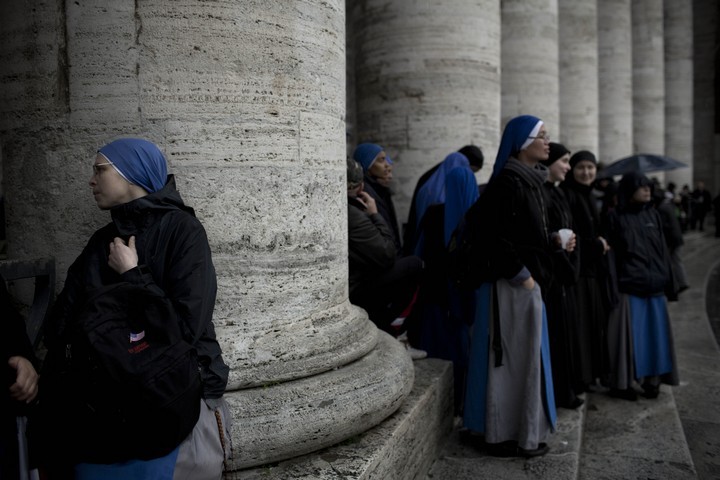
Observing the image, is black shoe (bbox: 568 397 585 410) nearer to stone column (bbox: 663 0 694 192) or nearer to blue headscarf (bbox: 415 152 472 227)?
blue headscarf (bbox: 415 152 472 227)

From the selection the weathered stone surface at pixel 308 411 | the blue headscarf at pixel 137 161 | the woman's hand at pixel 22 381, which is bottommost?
the weathered stone surface at pixel 308 411

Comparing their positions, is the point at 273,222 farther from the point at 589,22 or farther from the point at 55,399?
the point at 589,22

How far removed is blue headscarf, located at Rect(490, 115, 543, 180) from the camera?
3.72 m

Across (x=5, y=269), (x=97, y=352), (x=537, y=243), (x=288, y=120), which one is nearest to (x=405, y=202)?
(x=537, y=243)

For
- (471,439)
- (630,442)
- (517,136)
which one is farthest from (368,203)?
(630,442)

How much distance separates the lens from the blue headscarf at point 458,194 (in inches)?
168

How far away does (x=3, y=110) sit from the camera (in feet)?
8.71

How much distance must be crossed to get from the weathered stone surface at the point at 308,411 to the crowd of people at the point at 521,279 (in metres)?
1.01

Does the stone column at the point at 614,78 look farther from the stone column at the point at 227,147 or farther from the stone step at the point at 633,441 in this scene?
the stone column at the point at 227,147

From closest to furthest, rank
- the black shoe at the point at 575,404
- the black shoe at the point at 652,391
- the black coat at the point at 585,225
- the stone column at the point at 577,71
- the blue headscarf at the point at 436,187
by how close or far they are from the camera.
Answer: the black shoe at the point at 575,404 < the blue headscarf at the point at 436,187 < the black coat at the point at 585,225 < the black shoe at the point at 652,391 < the stone column at the point at 577,71

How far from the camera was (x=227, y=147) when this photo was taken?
8.22 ft

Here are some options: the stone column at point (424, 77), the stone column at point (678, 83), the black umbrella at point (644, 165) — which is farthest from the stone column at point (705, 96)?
the stone column at point (424, 77)

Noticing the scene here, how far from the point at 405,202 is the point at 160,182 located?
198 inches

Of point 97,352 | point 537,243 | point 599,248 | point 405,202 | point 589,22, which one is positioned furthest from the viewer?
point 589,22
